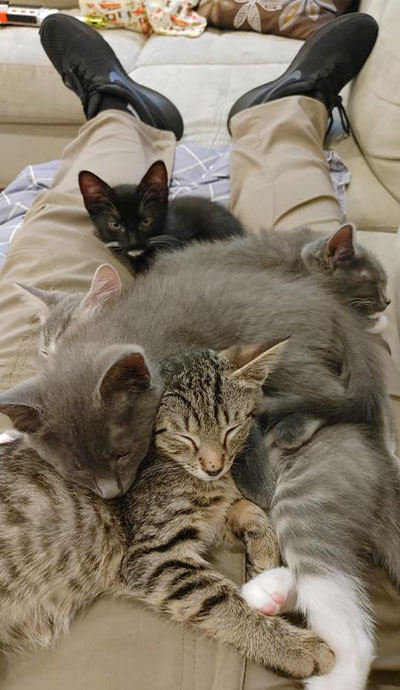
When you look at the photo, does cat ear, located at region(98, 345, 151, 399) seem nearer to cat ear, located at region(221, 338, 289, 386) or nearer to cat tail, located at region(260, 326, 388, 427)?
cat ear, located at region(221, 338, 289, 386)

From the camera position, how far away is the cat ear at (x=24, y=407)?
911 millimetres

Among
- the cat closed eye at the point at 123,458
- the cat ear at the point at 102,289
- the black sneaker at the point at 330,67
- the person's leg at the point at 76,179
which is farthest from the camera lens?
the black sneaker at the point at 330,67

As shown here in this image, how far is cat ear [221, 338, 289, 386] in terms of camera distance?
1.01 m

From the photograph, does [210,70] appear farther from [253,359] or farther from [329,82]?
[253,359]

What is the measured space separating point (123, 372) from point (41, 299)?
0.56 metres

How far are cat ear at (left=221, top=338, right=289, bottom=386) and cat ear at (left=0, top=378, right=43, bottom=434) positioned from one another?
1.20 feet

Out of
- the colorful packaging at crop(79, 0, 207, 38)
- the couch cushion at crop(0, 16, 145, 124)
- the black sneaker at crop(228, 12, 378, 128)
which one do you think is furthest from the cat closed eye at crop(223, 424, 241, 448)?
the colorful packaging at crop(79, 0, 207, 38)

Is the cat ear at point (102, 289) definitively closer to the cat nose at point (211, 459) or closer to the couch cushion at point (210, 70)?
the cat nose at point (211, 459)

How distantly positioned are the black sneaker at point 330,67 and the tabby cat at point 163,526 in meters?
1.56

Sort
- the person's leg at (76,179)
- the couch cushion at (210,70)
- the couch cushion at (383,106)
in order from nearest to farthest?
1. the person's leg at (76,179)
2. the couch cushion at (383,106)
3. the couch cushion at (210,70)

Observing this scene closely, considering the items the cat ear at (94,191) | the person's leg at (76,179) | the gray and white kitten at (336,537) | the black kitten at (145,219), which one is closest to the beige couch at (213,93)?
the person's leg at (76,179)

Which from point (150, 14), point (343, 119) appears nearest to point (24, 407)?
point (343, 119)

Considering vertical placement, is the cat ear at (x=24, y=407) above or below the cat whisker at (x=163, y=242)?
above

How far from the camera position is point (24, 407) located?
3.02 ft
